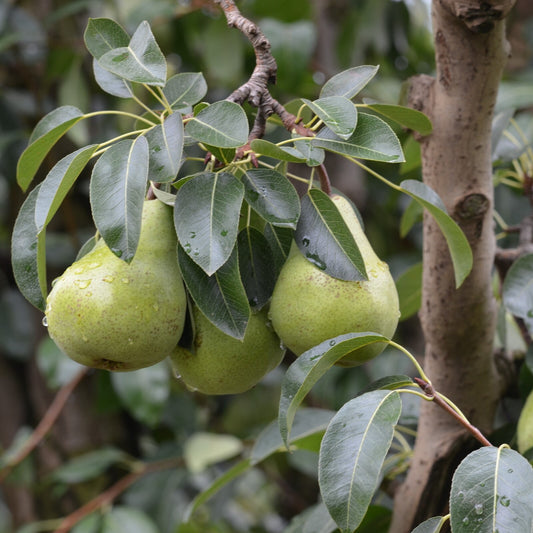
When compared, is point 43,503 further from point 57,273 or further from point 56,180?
point 56,180

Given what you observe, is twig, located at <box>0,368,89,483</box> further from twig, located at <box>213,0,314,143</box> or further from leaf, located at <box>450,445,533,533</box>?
leaf, located at <box>450,445,533,533</box>

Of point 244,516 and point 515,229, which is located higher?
point 515,229

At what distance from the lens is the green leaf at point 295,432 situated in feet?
2.80

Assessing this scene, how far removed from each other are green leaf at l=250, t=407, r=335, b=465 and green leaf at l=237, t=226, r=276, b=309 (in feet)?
0.95

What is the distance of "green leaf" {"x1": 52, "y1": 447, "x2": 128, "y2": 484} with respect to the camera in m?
1.42

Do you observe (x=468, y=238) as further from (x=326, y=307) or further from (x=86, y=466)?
(x=86, y=466)

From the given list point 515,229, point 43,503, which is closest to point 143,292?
point 515,229

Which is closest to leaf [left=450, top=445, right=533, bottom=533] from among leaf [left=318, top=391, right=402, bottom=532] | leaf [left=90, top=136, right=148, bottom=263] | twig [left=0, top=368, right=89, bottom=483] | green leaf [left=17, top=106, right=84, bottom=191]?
leaf [left=318, top=391, right=402, bottom=532]

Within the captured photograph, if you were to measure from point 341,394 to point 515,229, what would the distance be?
63 cm

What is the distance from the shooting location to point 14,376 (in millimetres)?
1711

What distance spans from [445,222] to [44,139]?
1.11 ft

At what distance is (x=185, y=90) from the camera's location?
645 mm

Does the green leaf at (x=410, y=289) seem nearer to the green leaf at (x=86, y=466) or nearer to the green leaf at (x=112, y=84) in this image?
the green leaf at (x=112, y=84)

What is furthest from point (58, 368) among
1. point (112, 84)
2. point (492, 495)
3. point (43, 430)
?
point (492, 495)
